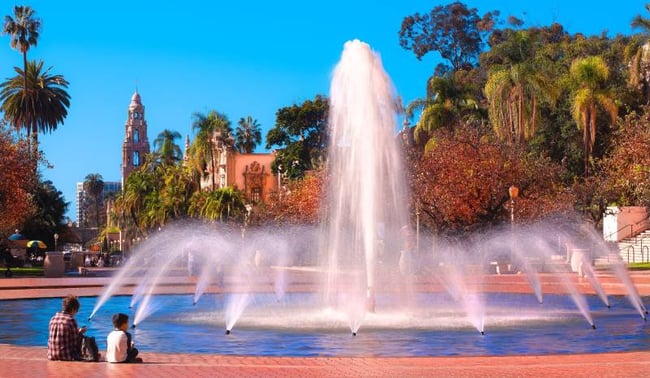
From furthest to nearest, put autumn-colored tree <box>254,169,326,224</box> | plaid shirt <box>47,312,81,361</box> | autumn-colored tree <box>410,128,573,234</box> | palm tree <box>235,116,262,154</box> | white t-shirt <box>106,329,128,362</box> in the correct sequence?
palm tree <box>235,116,262,154</box>
autumn-colored tree <box>254,169,326,224</box>
autumn-colored tree <box>410,128,573,234</box>
plaid shirt <box>47,312,81,361</box>
white t-shirt <box>106,329,128,362</box>

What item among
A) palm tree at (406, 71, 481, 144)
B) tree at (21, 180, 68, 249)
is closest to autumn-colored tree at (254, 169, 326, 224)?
palm tree at (406, 71, 481, 144)

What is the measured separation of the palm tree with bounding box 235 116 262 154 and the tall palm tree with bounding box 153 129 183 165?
9.24 metres

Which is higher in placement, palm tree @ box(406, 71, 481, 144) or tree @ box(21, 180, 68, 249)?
palm tree @ box(406, 71, 481, 144)

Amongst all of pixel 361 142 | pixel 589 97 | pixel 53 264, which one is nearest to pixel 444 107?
pixel 589 97

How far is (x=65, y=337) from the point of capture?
15047 mm

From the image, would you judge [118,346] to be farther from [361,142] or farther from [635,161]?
[635,161]

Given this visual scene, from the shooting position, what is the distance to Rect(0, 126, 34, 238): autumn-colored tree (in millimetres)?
57656

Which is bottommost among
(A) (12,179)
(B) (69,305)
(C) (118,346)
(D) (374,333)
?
(D) (374,333)

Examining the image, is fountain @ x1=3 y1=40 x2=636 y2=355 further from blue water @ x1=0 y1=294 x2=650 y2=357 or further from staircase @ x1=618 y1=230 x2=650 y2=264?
staircase @ x1=618 y1=230 x2=650 y2=264

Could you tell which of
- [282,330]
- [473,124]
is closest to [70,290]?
[282,330]

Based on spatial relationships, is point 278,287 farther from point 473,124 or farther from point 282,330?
point 473,124

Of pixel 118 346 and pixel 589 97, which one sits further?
pixel 589 97

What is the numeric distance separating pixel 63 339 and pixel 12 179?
148 ft

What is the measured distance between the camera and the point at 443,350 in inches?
705
